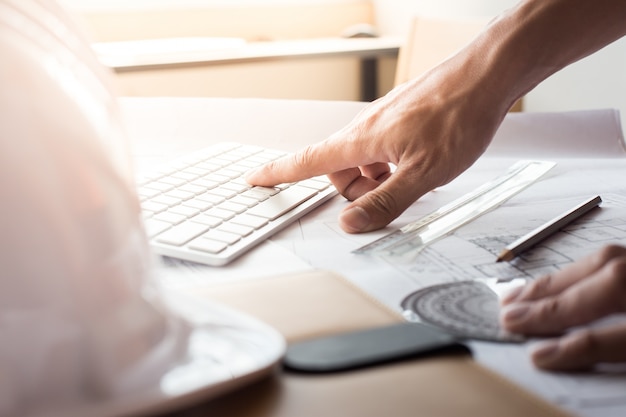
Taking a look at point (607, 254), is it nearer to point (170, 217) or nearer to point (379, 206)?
point (379, 206)

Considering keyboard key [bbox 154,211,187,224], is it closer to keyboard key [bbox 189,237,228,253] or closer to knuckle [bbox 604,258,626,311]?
keyboard key [bbox 189,237,228,253]

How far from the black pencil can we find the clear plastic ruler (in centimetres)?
7

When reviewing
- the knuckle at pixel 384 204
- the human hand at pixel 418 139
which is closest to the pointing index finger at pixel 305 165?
the human hand at pixel 418 139

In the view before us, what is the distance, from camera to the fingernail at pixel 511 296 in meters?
0.49

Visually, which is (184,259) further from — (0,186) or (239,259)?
(0,186)

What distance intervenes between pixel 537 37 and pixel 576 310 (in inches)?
17.7

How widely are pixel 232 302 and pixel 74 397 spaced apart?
0.17 metres

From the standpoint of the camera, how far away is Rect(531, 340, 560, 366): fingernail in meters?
0.41

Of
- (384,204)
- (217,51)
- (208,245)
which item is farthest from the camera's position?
(217,51)

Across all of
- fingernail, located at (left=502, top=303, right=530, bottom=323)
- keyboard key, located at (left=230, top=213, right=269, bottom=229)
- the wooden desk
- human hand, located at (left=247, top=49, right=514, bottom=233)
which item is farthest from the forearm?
the wooden desk

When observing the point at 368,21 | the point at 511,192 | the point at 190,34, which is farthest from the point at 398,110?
the point at 368,21

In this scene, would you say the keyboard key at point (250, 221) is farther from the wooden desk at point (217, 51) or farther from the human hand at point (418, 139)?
the wooden desk at point (217, 51)

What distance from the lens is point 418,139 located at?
800 mm

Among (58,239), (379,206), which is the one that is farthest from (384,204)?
(58,239)
